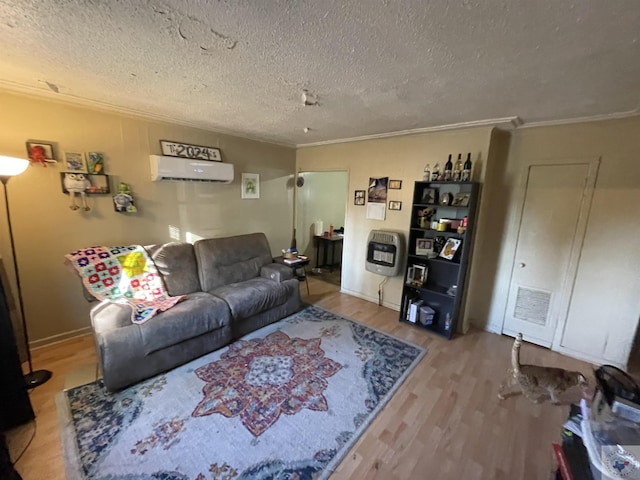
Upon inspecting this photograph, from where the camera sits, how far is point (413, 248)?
10.4 ft

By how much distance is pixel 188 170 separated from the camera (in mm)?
3096

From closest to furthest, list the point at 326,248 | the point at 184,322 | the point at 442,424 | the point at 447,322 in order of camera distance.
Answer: the point at 442,424 < the point at 184,322 < the point at 447,322 < the point at 326,248

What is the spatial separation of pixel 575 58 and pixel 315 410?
264 cm

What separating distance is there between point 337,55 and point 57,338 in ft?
11.5

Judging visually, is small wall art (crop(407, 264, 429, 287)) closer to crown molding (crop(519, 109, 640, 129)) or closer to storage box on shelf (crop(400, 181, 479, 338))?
storage box on shelf (crop(400, 181, 479, 338))

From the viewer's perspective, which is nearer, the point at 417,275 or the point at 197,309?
the point at 197,309

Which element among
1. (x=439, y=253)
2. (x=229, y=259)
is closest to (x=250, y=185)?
(x=229, y=259)

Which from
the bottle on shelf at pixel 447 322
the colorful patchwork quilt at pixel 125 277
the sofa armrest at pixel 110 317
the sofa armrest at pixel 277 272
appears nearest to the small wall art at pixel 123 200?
the colorful patchwork quilt at pixel 125 277

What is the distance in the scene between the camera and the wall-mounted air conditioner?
2898mm

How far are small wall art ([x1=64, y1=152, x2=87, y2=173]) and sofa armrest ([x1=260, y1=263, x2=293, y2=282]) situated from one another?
2075 millimetres

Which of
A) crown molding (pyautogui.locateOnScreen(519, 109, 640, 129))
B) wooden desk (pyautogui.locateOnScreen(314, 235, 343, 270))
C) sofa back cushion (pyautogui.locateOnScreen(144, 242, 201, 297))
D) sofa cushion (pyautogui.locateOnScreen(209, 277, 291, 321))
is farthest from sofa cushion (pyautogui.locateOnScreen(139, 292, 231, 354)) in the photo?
crown molding (pyautogui.locateOnScreen(519, 109, 640, 129))

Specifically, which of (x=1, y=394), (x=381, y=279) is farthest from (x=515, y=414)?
(x=1, y=394)

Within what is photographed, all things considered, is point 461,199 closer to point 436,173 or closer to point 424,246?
point 436,173

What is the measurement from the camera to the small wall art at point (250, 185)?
3.83m
